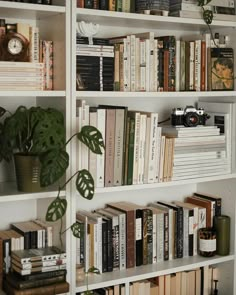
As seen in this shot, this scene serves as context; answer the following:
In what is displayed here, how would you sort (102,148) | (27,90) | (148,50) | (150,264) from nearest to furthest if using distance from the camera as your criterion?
(27,90), (102,148), (148,50), (150,264)

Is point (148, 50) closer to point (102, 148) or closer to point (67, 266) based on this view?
point (102, 148)

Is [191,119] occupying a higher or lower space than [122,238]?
higher

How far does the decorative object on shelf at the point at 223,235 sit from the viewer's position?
2.79 metres

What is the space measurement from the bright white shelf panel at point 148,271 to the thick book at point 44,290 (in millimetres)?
115

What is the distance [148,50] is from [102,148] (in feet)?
1.53

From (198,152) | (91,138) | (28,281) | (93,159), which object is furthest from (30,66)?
(198,152)

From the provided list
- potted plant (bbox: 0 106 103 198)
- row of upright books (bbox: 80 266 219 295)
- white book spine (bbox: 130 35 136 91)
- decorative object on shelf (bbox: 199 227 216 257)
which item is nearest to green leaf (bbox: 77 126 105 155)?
potted plant (bbox: 0 106 103 198)

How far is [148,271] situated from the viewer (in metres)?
2.57

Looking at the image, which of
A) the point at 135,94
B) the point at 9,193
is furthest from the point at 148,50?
the point at 9,193

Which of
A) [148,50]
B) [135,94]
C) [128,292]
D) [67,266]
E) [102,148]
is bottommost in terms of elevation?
[128,292]

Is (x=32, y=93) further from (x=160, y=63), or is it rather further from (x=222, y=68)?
(x=222, y=68)

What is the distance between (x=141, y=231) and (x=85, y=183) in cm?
51

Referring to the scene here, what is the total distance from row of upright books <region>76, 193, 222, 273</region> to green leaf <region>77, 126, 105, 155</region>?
399mm

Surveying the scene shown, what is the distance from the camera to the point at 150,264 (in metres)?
2.65
